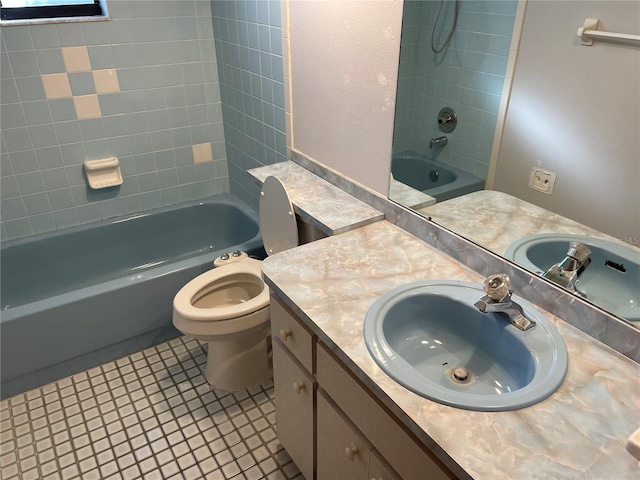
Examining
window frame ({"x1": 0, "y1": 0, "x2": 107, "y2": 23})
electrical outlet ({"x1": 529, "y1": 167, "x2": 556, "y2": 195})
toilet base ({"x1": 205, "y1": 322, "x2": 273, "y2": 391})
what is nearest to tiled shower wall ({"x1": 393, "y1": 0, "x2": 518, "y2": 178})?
electrical outlet ({"x1": 529, "y1": 167, "x2": 556, "y2": 195})

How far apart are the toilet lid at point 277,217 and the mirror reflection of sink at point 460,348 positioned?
700mm

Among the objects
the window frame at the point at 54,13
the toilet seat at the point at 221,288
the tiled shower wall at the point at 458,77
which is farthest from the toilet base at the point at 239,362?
the window frame at the point at 54,13

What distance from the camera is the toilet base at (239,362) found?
6.82 feet

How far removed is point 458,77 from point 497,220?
0.43 metres

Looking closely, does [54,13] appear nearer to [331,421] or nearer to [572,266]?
[331,421]

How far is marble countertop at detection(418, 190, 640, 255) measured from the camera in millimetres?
1245

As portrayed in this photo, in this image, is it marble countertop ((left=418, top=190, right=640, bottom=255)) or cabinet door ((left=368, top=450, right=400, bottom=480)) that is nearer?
cabinet door ((left=368, top=450, right=400, bottom=480))

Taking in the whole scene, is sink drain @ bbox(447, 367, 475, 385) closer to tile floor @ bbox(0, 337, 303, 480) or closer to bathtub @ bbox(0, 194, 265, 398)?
tile floor @ bbox(0, 337, 303, 480)

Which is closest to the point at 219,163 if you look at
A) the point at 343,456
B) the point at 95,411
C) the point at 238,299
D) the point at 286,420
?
the point at 238,299

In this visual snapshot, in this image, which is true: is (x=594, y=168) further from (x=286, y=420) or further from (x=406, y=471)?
(x=286, y=420)

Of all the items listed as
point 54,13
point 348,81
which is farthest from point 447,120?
point 54,13

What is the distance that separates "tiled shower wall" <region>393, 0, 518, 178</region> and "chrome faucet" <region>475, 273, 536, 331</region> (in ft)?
1.23

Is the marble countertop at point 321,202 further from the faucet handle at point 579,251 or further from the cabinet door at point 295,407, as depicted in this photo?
the faucet handle at point 579,251

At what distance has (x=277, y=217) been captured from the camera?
78.0 inches
